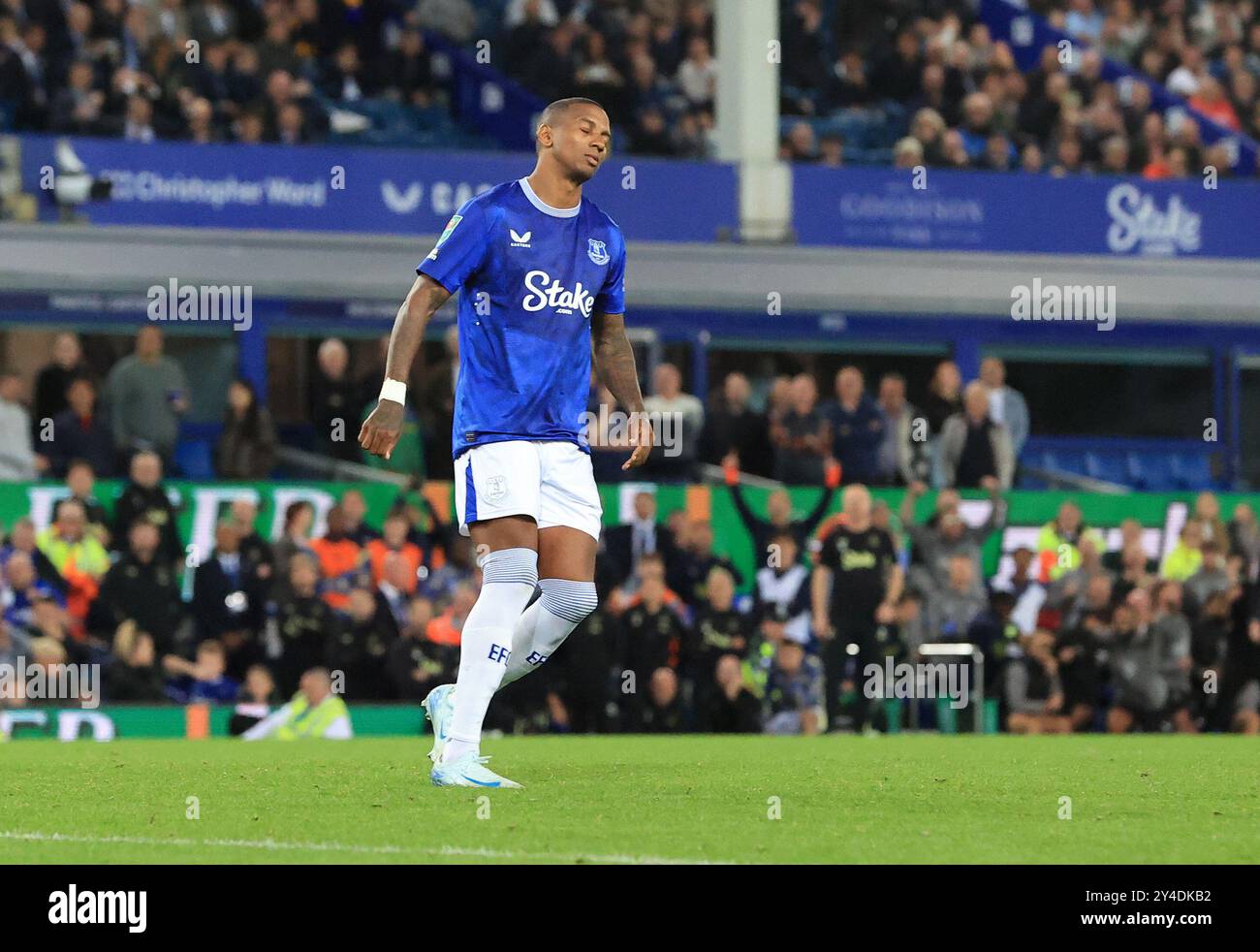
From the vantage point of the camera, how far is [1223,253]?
24438 mm

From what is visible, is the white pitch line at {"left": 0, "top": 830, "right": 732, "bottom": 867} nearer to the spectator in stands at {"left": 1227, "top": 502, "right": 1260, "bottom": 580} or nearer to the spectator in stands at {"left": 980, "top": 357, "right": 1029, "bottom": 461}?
the spectator in stands at {"left": 1227, "top": 502, "right": 1260, "bottom": 580}

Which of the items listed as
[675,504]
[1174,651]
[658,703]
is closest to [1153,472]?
[1174,651]

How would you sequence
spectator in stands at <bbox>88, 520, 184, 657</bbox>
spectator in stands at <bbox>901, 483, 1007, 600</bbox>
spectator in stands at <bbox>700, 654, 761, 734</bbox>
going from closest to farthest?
spectator in stands at <bbox>88, 520, 184, 657</bbox> → spectator in stands at <bbox>700, 654, 761, 734</bbox> → spectator in stands at <bbox>901, 483, 1007, 600</bbox>

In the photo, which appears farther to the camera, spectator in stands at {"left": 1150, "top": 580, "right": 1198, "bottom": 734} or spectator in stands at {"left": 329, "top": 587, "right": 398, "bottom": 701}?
spectator in stands at {"left": 1150, "top": 580, "right": 1198, "bottom": 734}

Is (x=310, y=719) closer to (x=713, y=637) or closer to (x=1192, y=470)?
(x=713, y=637)

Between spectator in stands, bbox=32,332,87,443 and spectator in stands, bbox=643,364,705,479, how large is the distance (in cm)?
454

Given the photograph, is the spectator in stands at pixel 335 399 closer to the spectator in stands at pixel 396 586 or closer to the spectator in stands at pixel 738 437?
the spectator in stands at pixel 396 586

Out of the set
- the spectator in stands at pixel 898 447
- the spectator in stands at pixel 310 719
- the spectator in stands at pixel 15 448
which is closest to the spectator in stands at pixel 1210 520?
the spectator in stands at pixel 898 447

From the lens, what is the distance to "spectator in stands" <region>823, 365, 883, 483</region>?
19.5 m

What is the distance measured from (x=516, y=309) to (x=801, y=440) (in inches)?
436

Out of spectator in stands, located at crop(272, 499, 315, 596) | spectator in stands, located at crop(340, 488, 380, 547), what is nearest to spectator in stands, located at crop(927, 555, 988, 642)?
spectator in stands, located at crop(340, 488, 380, 547)

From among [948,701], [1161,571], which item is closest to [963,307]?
[1161,571]
